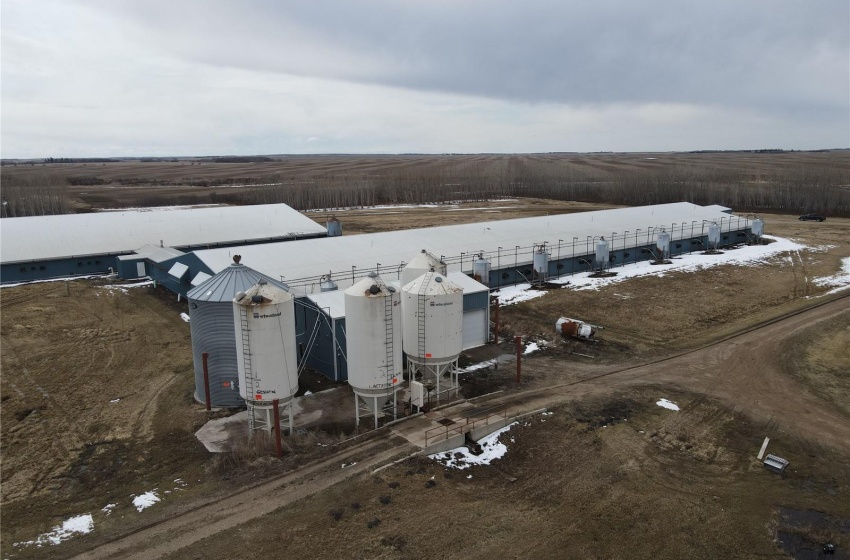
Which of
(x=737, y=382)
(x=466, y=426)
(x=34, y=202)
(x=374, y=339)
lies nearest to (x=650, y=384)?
(x=737, y=382)

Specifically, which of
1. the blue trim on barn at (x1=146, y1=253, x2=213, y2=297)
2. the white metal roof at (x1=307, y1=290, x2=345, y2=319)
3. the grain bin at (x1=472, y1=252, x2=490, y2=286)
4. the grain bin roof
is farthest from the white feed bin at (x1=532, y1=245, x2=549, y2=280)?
the grain bin roof

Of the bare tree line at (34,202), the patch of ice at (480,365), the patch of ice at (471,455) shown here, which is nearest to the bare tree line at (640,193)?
the bare tree line at (34,202)

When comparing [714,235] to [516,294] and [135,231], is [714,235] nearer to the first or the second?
[516,294]

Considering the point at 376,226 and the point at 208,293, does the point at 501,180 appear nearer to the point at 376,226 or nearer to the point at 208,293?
the point at 376,226

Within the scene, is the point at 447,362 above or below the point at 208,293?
below

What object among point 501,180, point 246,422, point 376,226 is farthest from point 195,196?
point 246,422

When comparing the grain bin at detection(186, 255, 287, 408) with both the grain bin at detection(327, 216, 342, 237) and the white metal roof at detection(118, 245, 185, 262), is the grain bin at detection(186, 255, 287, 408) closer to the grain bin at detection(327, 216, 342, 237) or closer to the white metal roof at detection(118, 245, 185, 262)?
the white metal roof at detection(118, 245, 185, 262)
